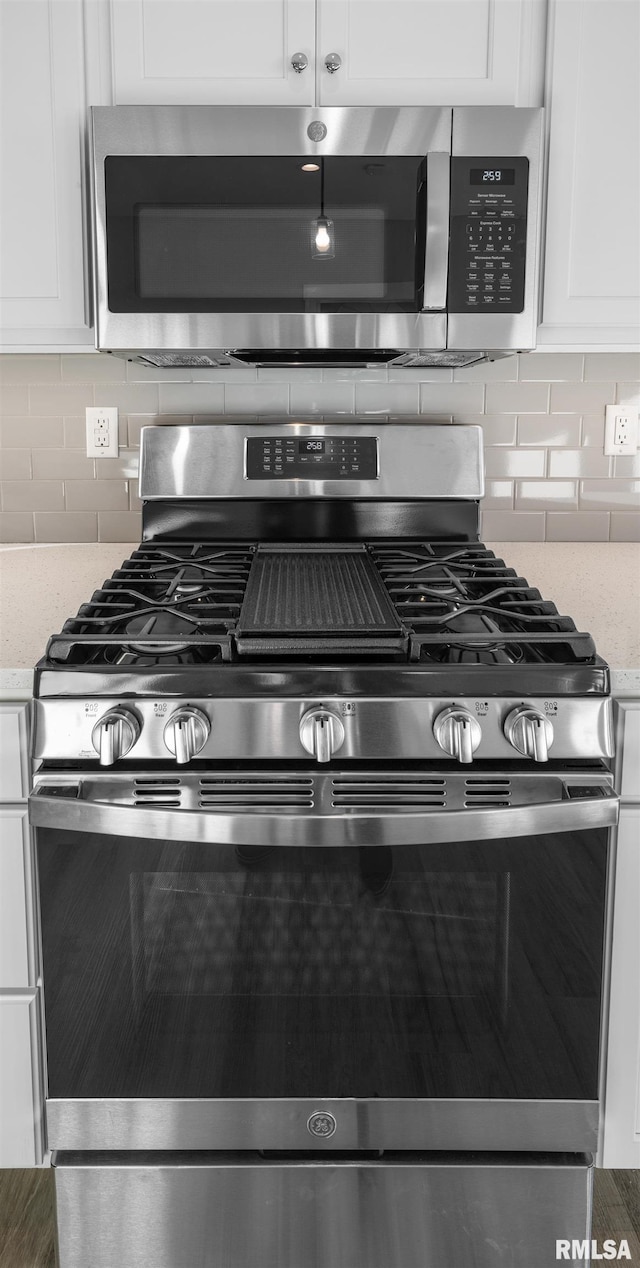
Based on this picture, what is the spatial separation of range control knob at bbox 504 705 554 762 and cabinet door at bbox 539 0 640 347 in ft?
2.72

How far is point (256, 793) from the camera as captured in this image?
3.92 ft

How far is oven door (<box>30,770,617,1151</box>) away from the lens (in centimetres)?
119

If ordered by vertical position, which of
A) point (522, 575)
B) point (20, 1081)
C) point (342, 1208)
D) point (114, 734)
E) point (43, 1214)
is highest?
point (522, 575)

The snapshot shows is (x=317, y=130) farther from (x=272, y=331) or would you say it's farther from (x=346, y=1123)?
(x=346, y=1123)

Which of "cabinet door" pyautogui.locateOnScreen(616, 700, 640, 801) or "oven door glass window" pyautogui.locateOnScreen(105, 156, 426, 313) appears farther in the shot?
"oven door glass window" pyautogui.locateOnScreen(105, 156, 426, 313)

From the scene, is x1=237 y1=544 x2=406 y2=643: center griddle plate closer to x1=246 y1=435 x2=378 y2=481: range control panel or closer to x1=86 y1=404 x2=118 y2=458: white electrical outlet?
x1=246 y1=435 x2=378 y2=481: range control panel

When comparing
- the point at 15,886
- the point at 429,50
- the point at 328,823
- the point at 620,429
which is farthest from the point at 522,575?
the point at 15,886

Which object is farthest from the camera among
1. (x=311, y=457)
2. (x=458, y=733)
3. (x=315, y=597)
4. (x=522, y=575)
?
(x=311, y=457)

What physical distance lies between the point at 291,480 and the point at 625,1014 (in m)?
1.11

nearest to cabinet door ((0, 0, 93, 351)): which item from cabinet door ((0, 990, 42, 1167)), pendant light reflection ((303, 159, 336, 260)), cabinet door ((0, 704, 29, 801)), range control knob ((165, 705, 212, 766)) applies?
pendant light reflection ((303, 159, 336, 260))

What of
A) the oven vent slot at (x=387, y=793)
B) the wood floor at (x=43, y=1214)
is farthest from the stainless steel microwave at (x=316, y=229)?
the wood floor at (x=43, y=1214)

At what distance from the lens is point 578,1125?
4.22 ft

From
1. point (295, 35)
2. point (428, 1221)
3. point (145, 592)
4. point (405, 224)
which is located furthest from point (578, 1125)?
point (295, 35)

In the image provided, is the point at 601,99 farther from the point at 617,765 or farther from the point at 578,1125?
the point at 578,1125
